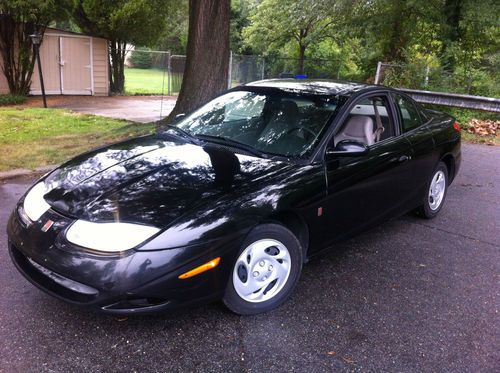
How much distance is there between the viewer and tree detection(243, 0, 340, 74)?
1819cm

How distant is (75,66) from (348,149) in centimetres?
1606

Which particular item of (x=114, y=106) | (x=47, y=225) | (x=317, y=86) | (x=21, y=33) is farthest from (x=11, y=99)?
(x=47, y=225)

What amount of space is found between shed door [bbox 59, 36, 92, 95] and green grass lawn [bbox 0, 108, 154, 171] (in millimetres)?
5402

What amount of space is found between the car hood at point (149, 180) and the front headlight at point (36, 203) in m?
0.05

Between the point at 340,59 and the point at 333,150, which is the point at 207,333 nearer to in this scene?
the point at 333,150

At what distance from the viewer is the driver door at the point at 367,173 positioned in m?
3.52

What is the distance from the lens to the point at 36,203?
3.04 meters

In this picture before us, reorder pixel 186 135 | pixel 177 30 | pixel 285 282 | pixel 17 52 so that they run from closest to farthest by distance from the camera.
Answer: pixel 285 282, pixel 186 135, pixel 17 52, pixel 177 30

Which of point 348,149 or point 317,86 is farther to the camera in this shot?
point 317,86

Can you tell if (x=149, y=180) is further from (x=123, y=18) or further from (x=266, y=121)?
(x=123, y=18)

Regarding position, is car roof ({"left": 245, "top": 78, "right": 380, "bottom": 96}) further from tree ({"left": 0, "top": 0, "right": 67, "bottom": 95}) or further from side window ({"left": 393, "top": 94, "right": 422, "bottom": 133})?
tree ({"left": 0, "top": 0, "right": 67, "bottom": 95})

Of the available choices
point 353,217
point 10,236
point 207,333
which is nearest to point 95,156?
point 10,236

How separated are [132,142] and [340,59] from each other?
747 inches

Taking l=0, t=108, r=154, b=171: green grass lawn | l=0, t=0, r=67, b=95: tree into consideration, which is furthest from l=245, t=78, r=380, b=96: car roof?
l=0, t=0, r=67, b=95: tree
